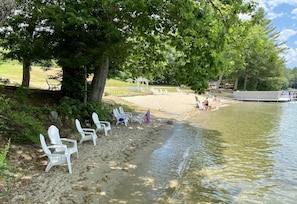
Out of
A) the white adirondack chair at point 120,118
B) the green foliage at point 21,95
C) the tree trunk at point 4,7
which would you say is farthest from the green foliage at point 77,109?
the tree trunk at point 4,7

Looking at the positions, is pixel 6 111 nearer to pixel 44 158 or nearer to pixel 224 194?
pixel 44 158

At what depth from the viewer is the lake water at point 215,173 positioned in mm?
6531

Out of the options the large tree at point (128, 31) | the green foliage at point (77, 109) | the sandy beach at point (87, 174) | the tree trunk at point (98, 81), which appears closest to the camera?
the sandy beach at point (87, 174)

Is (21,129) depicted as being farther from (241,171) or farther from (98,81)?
(241,171)

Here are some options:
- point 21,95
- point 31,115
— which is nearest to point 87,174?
point 31,115

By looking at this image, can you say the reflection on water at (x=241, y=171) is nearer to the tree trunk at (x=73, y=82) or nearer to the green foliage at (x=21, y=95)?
the tree trunk at (x=73, y=82)

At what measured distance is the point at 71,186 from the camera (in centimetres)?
591

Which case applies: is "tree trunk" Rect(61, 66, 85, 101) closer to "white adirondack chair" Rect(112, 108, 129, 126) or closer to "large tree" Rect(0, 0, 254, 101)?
"large tree" Rect(0, 0, 254, 101)

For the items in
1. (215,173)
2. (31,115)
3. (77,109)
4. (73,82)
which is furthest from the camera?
(73,82)

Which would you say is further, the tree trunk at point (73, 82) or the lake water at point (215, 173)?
the tree trunk at point (73, 82)

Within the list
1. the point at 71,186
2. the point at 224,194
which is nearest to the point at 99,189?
the point at 71,186

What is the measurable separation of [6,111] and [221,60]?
6.94m

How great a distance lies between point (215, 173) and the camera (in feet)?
27.5

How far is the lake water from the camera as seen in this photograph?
6.53 m
